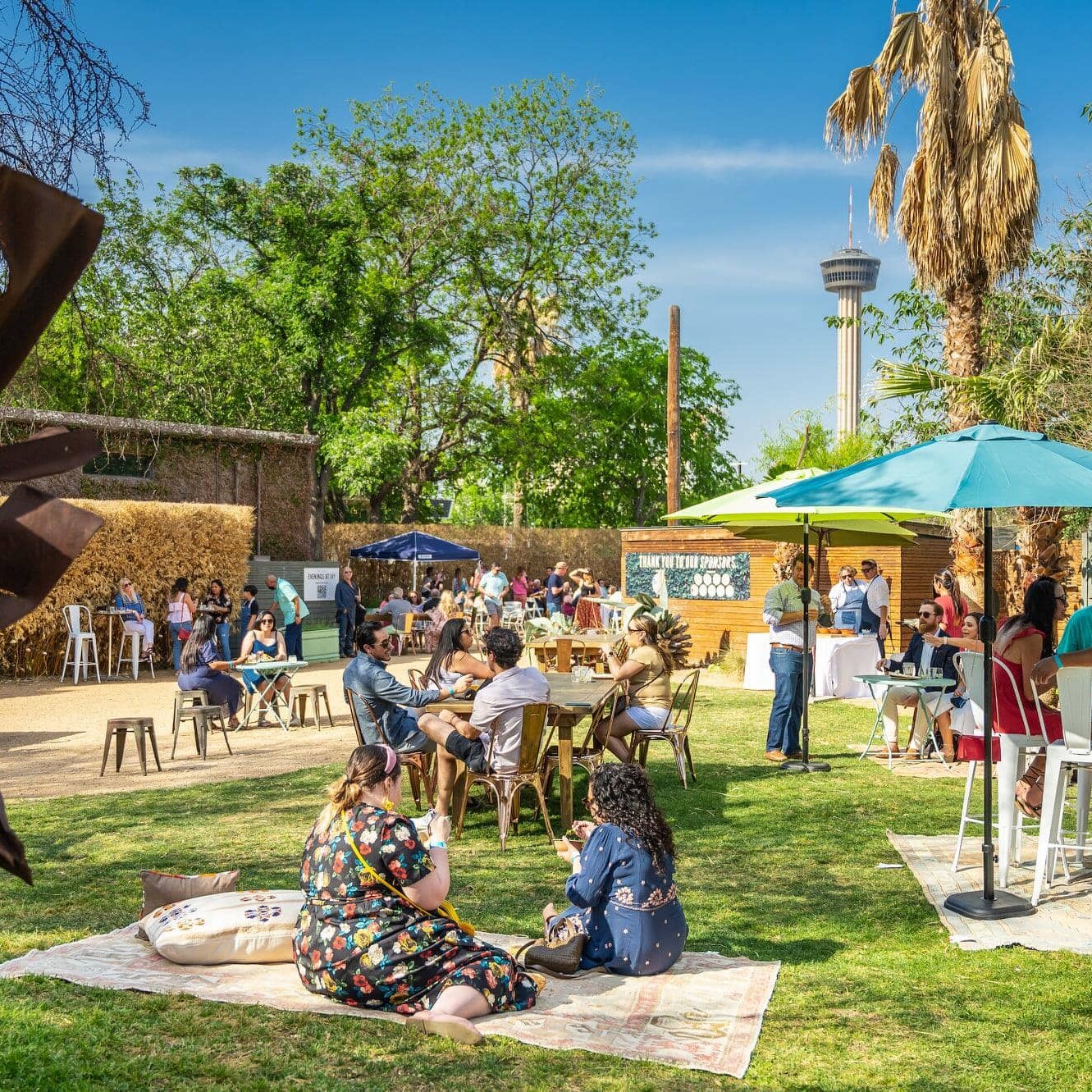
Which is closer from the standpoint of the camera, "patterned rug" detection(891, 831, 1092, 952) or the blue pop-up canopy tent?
"patterned rug" detection(891, 831, 1092, 952)

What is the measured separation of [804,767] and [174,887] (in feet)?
20.2

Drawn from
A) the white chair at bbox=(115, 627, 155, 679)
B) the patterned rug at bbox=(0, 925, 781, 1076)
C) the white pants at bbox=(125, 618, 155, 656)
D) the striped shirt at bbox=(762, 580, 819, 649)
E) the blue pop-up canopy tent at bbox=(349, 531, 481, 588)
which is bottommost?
the patterned rug at bbox=(0, 925, 781, 1076)

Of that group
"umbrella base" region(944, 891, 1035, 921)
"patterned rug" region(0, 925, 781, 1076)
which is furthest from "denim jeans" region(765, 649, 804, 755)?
"patterned rug" region(0, 925, 781, 1076)

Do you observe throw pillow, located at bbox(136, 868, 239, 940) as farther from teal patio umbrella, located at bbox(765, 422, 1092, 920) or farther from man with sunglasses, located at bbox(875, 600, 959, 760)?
man with sunglasses, located at bbox(875, 600, 959, 760)

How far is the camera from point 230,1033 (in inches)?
176

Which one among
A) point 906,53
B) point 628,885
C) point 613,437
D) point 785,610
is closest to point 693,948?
point 628,885

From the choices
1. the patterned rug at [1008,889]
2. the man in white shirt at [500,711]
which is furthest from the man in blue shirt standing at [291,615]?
the patterned rug at [1008,889]

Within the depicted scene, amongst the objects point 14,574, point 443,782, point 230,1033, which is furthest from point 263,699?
point 14,574

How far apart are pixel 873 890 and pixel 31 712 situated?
465 inches

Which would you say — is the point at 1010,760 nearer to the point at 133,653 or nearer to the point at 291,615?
the point at 291,615

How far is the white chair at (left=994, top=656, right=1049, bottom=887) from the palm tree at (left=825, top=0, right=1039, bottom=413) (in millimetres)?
8647

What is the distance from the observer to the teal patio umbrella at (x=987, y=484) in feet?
19.5

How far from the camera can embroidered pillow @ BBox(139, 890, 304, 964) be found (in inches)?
210

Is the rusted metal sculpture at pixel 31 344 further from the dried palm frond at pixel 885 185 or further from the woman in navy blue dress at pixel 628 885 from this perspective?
the dried palm frond at pixel 885 185
